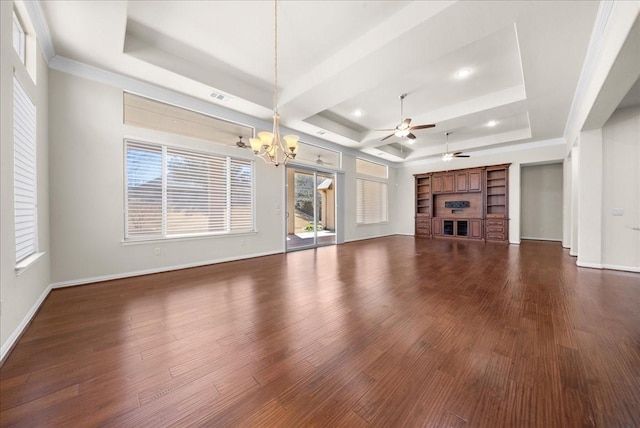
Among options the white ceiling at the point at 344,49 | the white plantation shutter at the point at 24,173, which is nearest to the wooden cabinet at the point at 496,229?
the white ceiling at the point at 344,49

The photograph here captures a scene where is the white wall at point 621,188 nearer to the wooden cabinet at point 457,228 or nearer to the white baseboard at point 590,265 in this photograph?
the white baseboard at point 590,265

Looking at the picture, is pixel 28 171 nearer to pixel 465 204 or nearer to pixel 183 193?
pixel 183 193

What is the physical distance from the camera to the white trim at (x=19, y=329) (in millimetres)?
1813

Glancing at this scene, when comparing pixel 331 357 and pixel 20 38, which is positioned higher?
pixel 20 38

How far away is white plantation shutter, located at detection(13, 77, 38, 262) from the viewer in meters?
2.23

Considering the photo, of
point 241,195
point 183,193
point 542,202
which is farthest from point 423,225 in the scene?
point 183,193

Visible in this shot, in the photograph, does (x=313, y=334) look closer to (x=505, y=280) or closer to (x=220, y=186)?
(x=505, y=280)

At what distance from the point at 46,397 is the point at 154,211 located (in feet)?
10.6

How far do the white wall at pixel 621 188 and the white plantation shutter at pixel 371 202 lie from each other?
5.67 metres

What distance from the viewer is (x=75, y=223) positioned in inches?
135

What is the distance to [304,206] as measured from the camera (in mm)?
6930

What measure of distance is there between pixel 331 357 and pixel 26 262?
3.07 meters

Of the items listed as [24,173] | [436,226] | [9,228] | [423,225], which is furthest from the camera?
[423,225]

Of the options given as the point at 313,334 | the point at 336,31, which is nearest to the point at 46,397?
the point at 313,334
